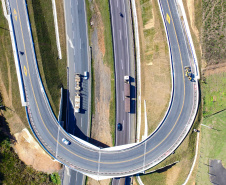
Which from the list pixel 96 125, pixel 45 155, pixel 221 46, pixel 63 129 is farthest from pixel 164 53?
pixel 45 155

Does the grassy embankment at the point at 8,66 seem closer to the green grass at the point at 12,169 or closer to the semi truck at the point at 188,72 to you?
the green grass at the point at 12,169

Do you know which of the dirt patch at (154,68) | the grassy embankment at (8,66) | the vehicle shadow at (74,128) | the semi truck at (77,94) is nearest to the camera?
the grassy embankment at (8,66)

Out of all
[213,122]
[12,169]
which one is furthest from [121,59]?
[12,169]

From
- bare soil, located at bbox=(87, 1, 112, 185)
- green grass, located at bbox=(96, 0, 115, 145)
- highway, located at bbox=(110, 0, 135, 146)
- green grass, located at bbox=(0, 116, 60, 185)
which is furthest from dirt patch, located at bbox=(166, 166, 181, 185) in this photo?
green grass, located at bbox=(0, 116, 60, 185)

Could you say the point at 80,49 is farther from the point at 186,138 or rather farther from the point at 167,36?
the point at 186,138

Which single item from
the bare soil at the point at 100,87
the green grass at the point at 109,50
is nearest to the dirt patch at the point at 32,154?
the bare soil at the point at 100,87

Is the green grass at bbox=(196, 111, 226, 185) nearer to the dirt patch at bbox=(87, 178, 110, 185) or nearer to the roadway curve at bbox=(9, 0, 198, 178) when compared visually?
the roadway curve at bbox=(9, 0, 198, 178)
